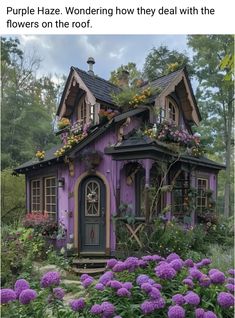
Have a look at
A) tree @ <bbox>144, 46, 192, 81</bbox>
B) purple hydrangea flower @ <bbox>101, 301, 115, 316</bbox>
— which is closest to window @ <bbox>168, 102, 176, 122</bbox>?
purple hydrangea flower @ <bbox>101, 301, 115, 316</bbox>

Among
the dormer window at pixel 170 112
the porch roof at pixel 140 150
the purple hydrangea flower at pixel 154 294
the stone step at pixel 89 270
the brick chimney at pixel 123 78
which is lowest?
the stone step at pixel 89 270

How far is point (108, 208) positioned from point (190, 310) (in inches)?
246

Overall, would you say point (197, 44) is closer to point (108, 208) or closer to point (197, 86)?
point (197, 86)

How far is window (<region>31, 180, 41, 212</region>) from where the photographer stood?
37.2 ft

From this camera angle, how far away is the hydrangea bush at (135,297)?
2.72 meters

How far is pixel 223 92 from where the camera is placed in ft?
61.7

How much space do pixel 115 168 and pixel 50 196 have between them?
109 inches

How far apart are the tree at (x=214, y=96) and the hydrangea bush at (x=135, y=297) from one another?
15.6 metres

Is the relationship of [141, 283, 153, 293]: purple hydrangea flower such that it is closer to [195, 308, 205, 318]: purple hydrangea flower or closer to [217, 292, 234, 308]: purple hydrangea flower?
[195, 308, 205, 318]: purple hydrangea flower

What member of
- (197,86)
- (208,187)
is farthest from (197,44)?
(208,187)

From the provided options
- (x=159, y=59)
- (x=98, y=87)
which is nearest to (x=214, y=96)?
(x=159, y=59)

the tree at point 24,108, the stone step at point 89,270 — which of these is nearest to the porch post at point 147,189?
the stone step at point 89,270

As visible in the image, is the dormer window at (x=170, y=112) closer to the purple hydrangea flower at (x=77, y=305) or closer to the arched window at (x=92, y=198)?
the arched window at (x=92, y=198)

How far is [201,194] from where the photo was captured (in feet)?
38.9
